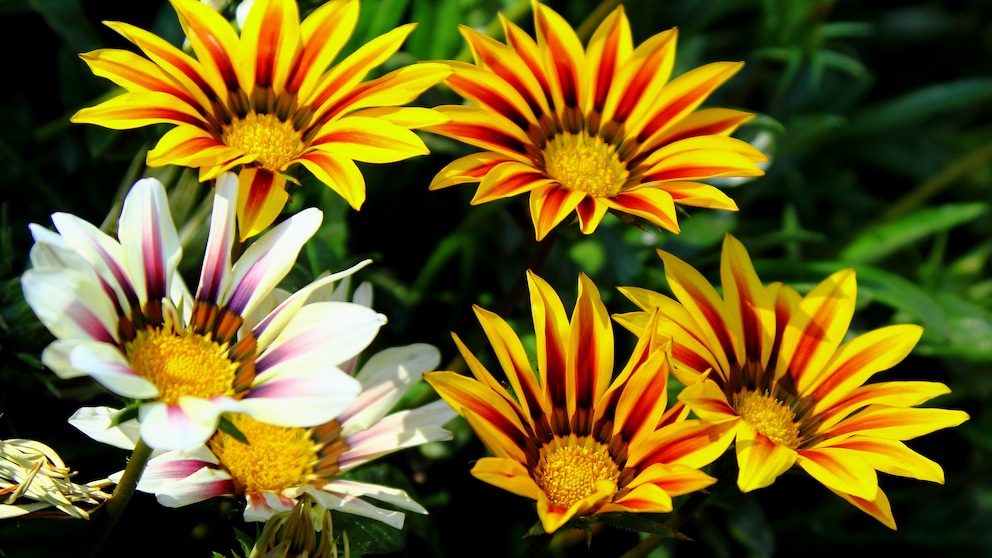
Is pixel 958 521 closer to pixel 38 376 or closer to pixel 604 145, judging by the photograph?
pixel 604 145

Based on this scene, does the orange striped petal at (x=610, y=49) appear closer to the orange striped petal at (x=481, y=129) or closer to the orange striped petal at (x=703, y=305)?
the orange striped petal at (x=481, y=129)

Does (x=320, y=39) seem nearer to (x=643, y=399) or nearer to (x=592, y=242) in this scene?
(x=643, y=399)

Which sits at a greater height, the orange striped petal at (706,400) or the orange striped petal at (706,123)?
the orange striped petal at (706,123)

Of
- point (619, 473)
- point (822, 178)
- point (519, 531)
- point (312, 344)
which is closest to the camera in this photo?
point (312, 344)

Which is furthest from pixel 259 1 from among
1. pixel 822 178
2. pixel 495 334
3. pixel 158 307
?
pixel 822 178

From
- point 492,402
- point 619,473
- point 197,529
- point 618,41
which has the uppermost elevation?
point 618,41

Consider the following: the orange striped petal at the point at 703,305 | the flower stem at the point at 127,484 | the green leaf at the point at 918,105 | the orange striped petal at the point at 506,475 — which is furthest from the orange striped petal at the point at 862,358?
the green leaf at the point at 918,105

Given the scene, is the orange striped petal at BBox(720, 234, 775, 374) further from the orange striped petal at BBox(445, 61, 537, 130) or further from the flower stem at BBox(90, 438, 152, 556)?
the flower stem at BBox(90, 438, 152, 556)
